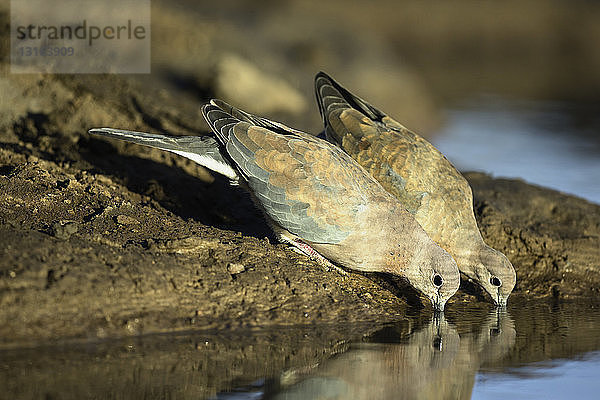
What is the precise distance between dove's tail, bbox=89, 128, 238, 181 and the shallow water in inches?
65.6

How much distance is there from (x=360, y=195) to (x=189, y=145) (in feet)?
4.88

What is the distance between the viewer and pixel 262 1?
68.2 ft

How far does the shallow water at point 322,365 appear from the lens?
4293 mm

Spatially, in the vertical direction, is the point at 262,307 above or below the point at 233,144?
below

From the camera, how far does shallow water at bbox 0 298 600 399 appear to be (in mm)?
4293

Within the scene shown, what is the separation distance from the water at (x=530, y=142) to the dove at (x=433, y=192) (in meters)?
3.35

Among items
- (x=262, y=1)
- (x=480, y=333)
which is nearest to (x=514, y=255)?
(x=480, y=333)

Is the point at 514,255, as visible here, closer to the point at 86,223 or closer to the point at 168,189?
the point at 168,189

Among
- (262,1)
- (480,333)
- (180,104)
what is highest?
(262,1)

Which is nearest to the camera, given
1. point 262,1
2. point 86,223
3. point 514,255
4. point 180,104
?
point 86,223

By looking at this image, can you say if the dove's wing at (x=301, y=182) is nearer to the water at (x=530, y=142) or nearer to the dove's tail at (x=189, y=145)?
the dove's tail at (x=189, y=145)

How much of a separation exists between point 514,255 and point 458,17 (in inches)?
687

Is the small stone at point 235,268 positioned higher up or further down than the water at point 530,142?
further down

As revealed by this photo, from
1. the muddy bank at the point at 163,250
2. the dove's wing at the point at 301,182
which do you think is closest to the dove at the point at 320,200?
the dove's wing at the point at 301,182
